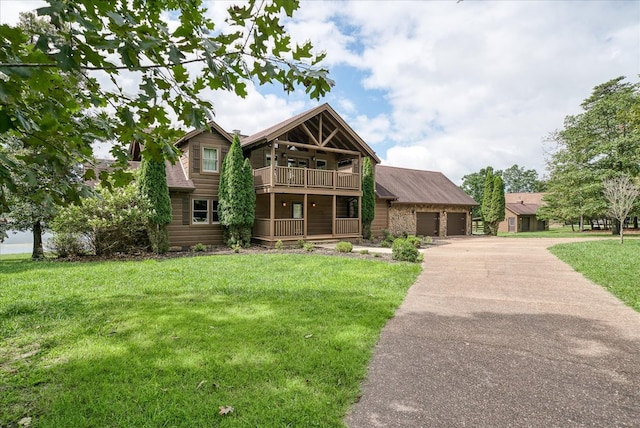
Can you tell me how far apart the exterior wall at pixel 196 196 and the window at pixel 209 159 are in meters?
0.16

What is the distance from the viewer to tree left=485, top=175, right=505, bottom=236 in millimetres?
28641

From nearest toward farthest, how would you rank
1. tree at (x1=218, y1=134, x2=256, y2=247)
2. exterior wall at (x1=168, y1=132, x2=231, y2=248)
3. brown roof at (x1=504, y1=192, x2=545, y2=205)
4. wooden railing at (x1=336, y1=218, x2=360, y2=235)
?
tree at (x1=218, y1=134, x2=256, y2=247) < exterior wall at (x1=168, y1=132, x2=231, y2=248) < wooden railing at (x1=336, y1=218, x2=360, y2=235) < brown roof at (x1=504, y1=192, x2=545, y2=205)

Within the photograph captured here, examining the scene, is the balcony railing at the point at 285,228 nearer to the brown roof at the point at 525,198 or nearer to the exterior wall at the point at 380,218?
the exterior wall at the point at 380,218

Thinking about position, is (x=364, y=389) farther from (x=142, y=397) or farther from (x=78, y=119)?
(x=78, y=119)

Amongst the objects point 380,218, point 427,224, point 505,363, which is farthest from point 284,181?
point 427,224

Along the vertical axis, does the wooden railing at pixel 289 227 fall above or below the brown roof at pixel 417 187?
below

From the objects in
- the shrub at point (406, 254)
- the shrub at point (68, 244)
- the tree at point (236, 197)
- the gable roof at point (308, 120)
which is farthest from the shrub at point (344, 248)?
the shrub at point (68, 244)

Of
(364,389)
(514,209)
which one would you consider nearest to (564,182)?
(514,209)

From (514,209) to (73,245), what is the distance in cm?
4484

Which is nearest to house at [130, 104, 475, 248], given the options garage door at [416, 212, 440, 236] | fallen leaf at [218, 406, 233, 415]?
garage door at [416, 212, 440, 236]

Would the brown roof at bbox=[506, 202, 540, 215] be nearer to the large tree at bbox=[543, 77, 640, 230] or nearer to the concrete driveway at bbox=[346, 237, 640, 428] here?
the large tree at bbox=[543, 77, 640, 230]

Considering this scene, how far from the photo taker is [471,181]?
71.8 m

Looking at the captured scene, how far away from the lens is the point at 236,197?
1557 centimetres

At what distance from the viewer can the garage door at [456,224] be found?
89.1 feet
